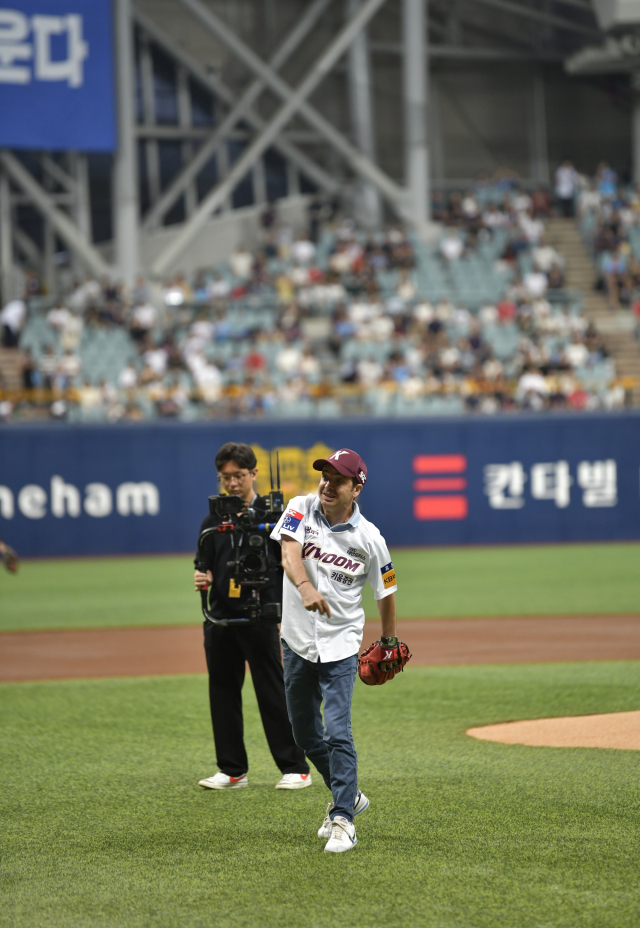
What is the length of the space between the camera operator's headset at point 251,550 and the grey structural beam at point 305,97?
1100 inches

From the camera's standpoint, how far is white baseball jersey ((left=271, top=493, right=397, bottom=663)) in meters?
5.32

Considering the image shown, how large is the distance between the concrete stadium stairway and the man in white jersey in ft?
60.8

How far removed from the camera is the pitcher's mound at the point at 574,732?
740 centimetres

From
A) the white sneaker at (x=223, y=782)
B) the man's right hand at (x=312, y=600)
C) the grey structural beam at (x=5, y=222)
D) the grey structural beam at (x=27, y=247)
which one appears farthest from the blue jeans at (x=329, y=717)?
the grey structural beam at (x=27, y=247)

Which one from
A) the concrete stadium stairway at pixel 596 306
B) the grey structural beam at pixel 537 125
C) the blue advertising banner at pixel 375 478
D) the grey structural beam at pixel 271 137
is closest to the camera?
the blue advertising banner at pixel 375 478

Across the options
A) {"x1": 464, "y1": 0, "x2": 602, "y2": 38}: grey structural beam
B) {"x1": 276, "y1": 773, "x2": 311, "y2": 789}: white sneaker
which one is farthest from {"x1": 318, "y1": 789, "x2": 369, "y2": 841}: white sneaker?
{"x1": 464, "y1": 0, "x2": 602, "y2": 38}: grey structural beam

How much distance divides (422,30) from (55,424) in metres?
18.0

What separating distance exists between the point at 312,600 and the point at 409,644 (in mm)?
7208

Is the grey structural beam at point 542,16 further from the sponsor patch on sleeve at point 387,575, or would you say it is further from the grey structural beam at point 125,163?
the sponsor patch on sleeve at point 387,575

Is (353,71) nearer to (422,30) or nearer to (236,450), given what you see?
(422,30)

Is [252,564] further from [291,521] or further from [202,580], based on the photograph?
[291,521]

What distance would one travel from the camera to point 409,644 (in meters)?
12.1

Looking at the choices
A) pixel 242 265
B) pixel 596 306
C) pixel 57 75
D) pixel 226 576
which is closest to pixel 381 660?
pixel 226 576

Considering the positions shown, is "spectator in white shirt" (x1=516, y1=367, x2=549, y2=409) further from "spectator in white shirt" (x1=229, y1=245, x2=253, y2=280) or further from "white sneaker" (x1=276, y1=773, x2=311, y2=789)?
"white sneaker" (x1=276, y1=773, x2=311, y2=789)
